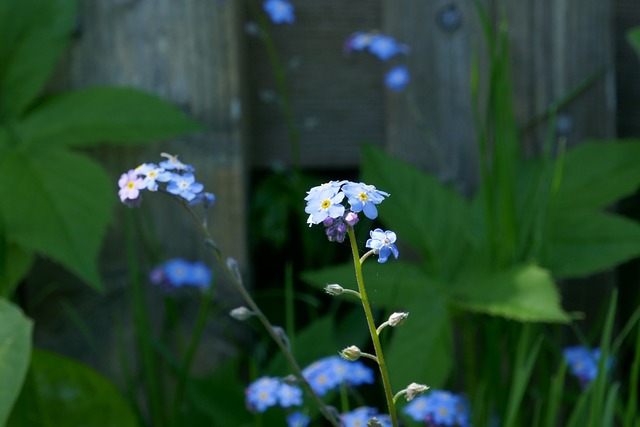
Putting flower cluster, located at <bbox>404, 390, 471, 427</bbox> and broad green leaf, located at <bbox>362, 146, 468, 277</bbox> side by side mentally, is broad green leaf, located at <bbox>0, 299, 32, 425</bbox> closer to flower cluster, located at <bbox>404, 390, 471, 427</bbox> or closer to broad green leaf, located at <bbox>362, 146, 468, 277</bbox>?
flower cluster, located at <bbox>404, 390, 471, 427</bbox>

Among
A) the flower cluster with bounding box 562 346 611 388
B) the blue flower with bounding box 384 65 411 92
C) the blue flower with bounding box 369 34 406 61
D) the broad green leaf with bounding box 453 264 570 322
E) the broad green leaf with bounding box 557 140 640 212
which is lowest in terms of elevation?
the flower cluster with bounding box 562 346 611 388

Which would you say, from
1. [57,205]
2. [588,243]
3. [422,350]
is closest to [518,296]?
[422,350]

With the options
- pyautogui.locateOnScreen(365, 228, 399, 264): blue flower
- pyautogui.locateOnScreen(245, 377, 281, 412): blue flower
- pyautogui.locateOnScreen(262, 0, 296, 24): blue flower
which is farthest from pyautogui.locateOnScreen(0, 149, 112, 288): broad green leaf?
pyautogui.locateOnScreen(365, 228, 399, 264): blue flower

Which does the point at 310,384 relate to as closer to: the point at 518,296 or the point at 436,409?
the point at 436,409

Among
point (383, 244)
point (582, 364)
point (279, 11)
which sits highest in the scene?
point (279, 11)

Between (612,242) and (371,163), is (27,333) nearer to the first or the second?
(371,163)

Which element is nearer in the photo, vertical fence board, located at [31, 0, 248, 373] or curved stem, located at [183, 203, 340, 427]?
curved stem, located at [183, 203, 340, 427]
